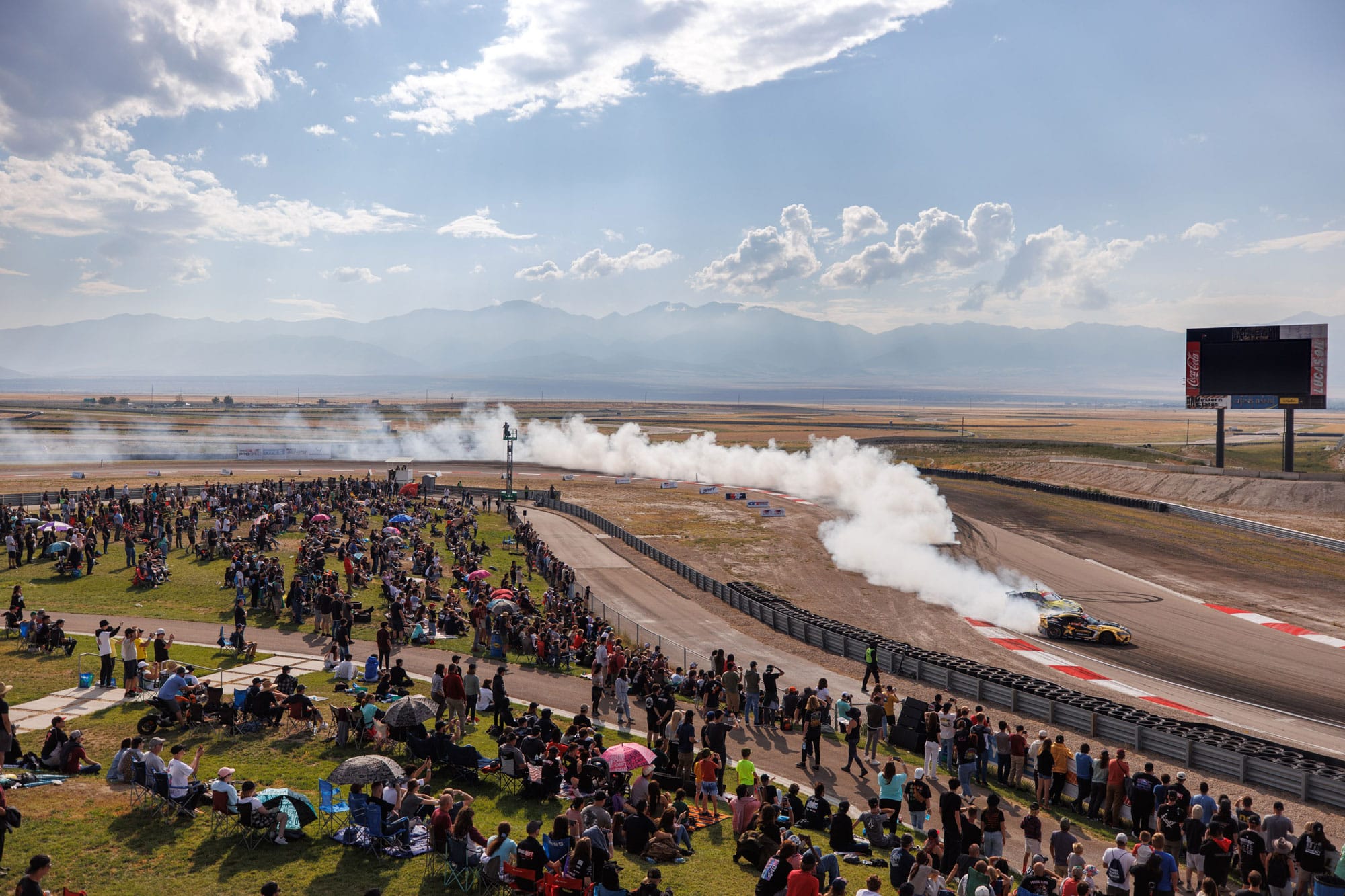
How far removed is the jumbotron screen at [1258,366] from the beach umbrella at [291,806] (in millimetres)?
77545

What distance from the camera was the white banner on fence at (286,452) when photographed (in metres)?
108

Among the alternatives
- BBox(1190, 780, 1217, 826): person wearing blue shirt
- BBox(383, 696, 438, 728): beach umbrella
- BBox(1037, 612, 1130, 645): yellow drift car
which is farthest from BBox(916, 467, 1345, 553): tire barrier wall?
BBox(383, 696, 438, 728): beach umbrella

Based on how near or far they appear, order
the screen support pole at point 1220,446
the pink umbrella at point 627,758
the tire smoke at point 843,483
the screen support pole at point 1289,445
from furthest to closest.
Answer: the screen support pole at point 1220,446 → the screen support pole at point 1289,445 → the tire smoke at point 843,483 → the pink umbrella at point 627,758

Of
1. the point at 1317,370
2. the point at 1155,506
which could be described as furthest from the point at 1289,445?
the point at 1155,506

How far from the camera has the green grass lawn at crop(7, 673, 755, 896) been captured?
11.4 m

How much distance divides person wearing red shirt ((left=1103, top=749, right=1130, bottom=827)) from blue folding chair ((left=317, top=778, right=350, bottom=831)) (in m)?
14.6

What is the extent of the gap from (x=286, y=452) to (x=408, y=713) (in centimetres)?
11188

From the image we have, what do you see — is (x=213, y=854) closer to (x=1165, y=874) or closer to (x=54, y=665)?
(x=54, y=665)

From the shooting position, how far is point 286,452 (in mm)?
116500

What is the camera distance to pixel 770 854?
12.8m

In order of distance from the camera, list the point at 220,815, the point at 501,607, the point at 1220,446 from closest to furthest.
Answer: the point at 220,815 < the point at 501,607 < the point at 1220,446

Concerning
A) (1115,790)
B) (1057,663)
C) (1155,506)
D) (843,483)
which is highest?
(1115,790)

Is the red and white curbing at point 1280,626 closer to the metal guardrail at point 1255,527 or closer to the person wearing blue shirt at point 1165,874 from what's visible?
the metal guardrail at point 1255,527

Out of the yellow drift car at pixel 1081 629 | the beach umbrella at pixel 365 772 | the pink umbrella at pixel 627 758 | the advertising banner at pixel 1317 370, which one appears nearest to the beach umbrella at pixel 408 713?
the beach umbrella at pixel 365 772
